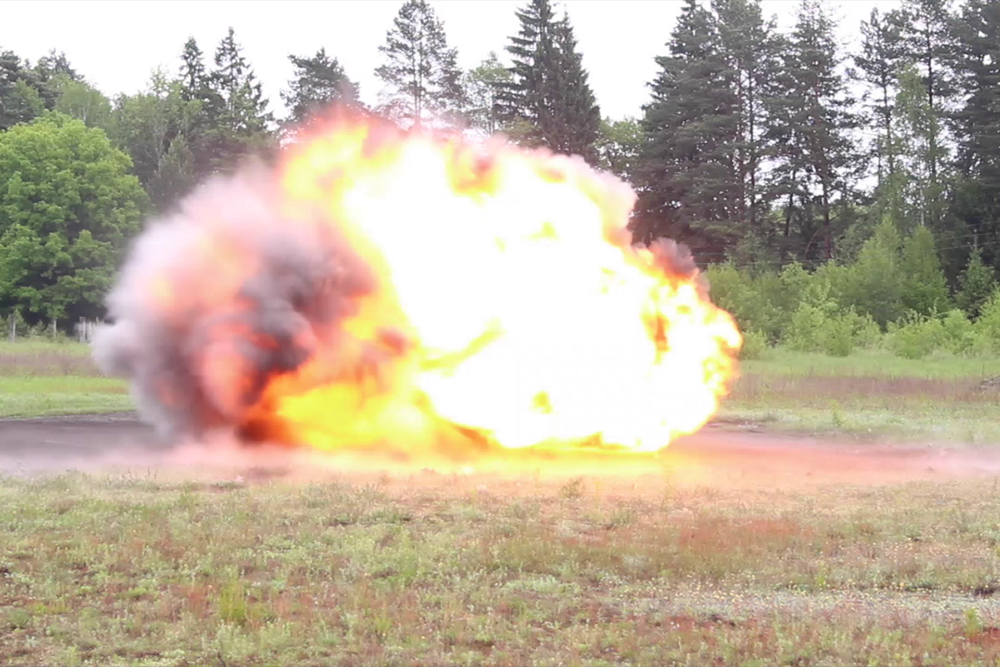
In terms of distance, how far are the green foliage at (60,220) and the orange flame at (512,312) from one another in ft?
158

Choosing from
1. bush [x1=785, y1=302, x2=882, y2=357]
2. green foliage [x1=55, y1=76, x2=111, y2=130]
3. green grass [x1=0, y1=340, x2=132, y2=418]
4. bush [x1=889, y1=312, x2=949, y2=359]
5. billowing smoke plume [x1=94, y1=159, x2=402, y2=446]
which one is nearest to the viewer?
billowing smoke plume [x1=94, y1=159, x2=402, y2=446]

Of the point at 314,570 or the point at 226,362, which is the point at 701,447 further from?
the point at 314,570

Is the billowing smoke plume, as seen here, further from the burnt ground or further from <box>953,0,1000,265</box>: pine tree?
<box>953,0,1000,265</box>: pine tree

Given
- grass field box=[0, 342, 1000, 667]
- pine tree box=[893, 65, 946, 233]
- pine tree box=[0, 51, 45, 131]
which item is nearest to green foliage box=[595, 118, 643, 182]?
pine tree box=[893, 65, 946, 233]

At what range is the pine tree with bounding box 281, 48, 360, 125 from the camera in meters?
69.5

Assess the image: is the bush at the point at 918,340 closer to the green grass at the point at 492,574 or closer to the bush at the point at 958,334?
the bush at the point at 958,334

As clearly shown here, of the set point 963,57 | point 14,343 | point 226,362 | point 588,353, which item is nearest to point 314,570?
point 588,353

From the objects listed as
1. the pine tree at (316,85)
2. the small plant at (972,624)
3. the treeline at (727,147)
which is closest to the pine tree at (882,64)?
the treeline at (727,147)

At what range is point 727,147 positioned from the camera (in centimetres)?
6319

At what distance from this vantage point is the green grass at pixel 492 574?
8.91 meters

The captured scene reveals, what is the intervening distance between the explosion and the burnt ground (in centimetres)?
93

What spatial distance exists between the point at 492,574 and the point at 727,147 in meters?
55.1

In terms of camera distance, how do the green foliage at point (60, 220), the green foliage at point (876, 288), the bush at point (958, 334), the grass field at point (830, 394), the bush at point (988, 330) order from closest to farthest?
the grass field at point (830, 394), the bush at point (988, 330), the bush at point (958, 334), the green foliage at point (876, 288), the green foliage at point (60, 220)

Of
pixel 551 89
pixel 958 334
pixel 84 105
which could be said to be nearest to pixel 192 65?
pixel 84 105
